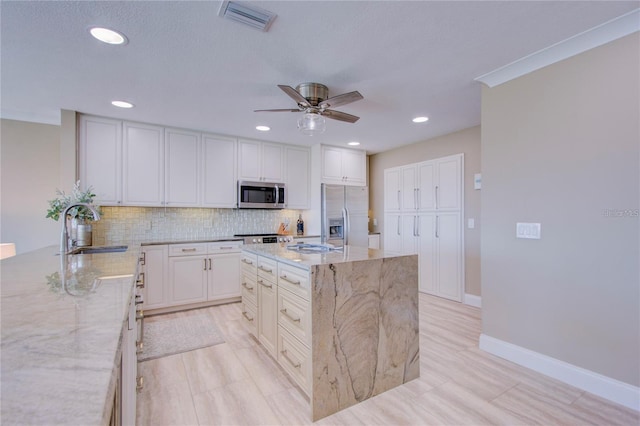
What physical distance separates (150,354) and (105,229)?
78.2 inches

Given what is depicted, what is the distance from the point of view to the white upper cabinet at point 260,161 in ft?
14.4

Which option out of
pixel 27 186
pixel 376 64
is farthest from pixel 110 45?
pixel 27 186

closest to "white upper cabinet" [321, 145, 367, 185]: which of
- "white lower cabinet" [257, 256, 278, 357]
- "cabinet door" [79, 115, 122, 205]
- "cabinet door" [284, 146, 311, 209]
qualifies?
"cabinet door" [284, 146, 311, 209]

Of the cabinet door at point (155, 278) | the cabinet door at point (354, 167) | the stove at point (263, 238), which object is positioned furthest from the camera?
the cabinet door at point (354, 167)

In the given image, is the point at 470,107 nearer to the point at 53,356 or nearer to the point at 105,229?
the point at 53,356

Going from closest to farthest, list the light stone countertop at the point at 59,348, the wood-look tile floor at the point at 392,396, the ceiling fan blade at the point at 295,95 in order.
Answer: the light stone countertop at the point at 59,348 < the wood-look tile floor at the point at 392,396 < the ceiling fan blade at the point at 295,95

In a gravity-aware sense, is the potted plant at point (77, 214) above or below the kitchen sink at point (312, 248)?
above

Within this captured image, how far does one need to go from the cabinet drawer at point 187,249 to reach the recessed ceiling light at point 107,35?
234 centimetres

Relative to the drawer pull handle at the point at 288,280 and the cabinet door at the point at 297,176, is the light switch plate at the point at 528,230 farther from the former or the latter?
the cabinet door at the point at 297,176

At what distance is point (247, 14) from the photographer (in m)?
1.70

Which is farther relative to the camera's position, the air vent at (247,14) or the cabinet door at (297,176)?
the cabinet door at (297,176)

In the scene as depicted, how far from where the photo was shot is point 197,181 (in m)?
4.04

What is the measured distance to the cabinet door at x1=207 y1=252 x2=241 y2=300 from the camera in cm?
390

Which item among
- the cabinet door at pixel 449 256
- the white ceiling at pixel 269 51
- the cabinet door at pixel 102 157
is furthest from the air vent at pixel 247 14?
the cabinet door at pixel 449 256
